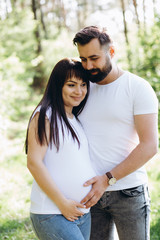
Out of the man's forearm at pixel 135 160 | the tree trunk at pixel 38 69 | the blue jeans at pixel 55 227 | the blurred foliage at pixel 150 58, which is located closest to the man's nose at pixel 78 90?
the man's forearm at pixel 135 160

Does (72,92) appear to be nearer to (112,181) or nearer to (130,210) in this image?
(112,181)

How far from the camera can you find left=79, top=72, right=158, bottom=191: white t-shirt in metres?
2.25

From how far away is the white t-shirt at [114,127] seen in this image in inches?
88.4

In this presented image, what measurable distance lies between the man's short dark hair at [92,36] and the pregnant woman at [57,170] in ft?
0.95

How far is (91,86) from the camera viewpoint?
2523 millimetres

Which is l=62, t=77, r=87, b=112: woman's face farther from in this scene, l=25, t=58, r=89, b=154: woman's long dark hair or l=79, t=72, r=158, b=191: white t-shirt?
l=79, t=72, r=158, b=191: white t-shirt

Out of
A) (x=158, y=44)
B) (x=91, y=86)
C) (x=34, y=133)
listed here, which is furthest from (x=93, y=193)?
(x=158, y=44)

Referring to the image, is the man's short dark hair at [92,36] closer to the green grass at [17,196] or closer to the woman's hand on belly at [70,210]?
the woman's hand on belly at [70,210]

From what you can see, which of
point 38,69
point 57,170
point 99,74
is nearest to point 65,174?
point 57,170

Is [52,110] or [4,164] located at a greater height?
[52,110]

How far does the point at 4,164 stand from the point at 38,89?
13.9m

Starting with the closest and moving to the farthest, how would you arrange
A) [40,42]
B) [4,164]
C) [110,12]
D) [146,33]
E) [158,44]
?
1. [158,44]
2. [4,164]
3. [146,33]
4. [40,42]
5. [110,12]

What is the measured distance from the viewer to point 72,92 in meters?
2.22

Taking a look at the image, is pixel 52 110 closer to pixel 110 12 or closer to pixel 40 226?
pixel 40 226
